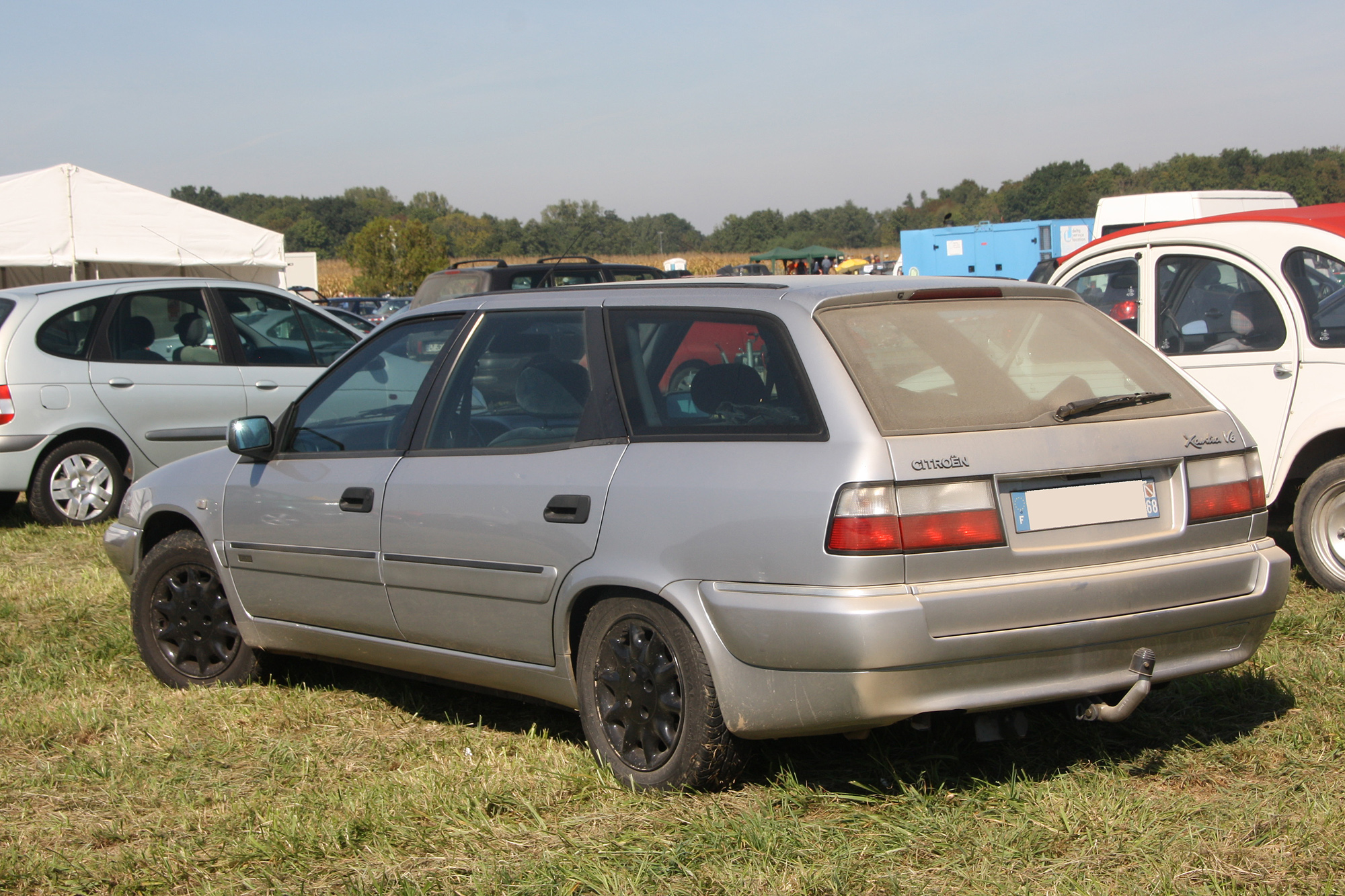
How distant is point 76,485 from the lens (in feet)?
29.3

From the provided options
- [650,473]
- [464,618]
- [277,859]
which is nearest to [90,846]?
[277,859]

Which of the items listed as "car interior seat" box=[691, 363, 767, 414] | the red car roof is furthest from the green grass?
the red car roof

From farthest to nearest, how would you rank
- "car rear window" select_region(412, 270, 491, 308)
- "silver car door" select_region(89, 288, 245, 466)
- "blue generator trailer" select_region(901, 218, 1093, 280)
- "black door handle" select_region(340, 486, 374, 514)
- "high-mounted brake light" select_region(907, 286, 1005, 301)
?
"blue generator trailer" select_region(901, 218, 1093, 280) < "car rear window" select_region(412, 270, 491, 308) < "silver car door" select_region(89, 288, 245, 466) < "black door handle" select_region(340, 486, 374, 514) < "high-mounted brake light" select_region(907, 286, 1005, 301)

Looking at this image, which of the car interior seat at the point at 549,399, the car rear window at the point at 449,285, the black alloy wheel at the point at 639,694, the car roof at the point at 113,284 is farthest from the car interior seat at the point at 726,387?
the car rear window at the point at 449,285

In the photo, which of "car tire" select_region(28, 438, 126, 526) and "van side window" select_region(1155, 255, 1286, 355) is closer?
"van side window" select_region(1155, 255, 1286, 355)

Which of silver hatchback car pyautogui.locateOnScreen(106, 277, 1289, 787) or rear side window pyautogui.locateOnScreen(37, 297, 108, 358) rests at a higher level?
rear side window pyautogui.locateOnScreen(37, 297, 108, 358)

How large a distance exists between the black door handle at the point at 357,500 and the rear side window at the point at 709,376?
3.43 feet

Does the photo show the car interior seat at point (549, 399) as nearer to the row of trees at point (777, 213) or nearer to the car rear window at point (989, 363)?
the car rear window at point (989, 363)

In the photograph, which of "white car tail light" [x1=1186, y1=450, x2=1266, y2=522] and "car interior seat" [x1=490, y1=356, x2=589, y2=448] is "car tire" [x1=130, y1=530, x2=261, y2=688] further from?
"white car tail light" [x1=1186, y1=450, x2=1266, y2=522]

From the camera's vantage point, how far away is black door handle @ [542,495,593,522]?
3.63 metres

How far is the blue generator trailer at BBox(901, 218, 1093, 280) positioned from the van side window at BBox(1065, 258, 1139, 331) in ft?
68.2

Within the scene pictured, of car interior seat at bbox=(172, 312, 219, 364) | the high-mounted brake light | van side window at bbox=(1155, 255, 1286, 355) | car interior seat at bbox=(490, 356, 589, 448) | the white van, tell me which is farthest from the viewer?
the white van

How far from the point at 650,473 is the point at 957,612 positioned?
0.93 meters

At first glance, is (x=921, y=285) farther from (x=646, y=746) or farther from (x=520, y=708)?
(x=520, y=708)
